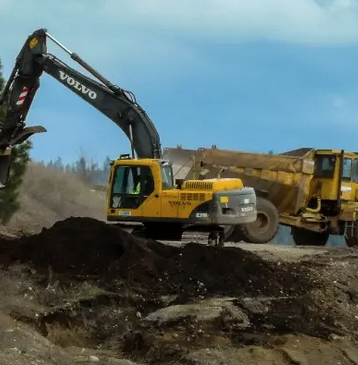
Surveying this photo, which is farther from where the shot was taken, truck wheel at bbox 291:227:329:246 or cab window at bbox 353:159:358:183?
truck wheel at bbox 291:227:329:246

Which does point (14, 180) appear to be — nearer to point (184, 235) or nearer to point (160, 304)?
point (184, 235)

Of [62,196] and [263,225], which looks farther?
[62,196]

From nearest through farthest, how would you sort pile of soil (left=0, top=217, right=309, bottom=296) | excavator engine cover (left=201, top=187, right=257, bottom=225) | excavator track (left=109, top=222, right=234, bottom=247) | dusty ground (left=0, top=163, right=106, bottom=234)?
pile of soil (left=0, top=217, right=309, bottom=296) < excavator engine cover (left=201, top=187, right=257, bottom=225) < excavator track (left=109, top=222, right=234, bottom=247) < dusty ground (left=0, top=163, right=106, bottom=234)

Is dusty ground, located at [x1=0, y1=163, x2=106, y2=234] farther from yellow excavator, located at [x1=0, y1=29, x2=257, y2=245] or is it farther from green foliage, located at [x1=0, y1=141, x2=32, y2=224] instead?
yellow excavator, located at [x1=0, y1=29, x2=257, y2=245]

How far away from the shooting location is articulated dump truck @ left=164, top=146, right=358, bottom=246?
2161 centimetres

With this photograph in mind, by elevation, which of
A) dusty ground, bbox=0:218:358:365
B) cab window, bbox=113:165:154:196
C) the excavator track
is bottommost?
dusty ground, bbox=0:218:358:365

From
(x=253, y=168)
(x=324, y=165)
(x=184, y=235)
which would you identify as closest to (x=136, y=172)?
(x=184, y=235)

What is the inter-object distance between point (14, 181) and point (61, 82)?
10.1 metres

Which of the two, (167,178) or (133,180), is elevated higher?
(167,178)

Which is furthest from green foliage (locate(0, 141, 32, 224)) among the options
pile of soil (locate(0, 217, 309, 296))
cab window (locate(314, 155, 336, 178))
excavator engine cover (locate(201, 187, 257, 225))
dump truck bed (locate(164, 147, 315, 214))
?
excavator engine cover (locate(201, 187, 257, 225))

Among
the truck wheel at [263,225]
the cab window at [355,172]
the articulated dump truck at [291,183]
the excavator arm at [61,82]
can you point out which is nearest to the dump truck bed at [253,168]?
the articulated dump truck at [291,183]

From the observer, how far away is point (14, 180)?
2609 centimetres

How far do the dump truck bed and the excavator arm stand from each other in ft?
17.9

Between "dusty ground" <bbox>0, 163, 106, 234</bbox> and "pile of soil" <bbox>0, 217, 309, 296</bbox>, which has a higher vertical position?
"dusty ground" <bbox>0, 163, 106, 234</bbox>
